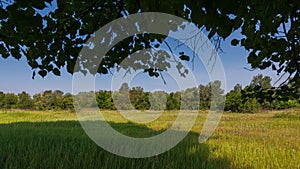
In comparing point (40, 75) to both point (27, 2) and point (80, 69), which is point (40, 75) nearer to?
point (80, 69)

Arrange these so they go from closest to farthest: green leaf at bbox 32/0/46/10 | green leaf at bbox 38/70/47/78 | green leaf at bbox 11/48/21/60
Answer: green leaf at bbox 32/0/46/10, green leaf at bbox 11/48/21/60, green leaf at bbox 38/70/47/78

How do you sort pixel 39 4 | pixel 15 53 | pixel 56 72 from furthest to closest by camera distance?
1. pixel 56 72
2. pixel 15 53
3. pixel 39 4

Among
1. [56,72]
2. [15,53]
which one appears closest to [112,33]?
[56,72]

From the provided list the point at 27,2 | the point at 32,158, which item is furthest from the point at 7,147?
the point at 27,2

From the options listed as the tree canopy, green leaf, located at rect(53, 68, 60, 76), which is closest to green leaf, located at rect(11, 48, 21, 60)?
the tree canopy

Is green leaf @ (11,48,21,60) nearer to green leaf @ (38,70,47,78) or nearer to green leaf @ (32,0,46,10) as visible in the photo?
green leaf @ (38,70,47,78)

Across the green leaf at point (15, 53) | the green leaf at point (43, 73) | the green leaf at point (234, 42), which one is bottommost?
the green leaf at point (43, 73)

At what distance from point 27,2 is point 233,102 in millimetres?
22233

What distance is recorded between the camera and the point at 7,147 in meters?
3.38

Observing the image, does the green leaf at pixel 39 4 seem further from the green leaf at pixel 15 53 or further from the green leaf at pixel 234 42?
the green leaf at pixel 234 42

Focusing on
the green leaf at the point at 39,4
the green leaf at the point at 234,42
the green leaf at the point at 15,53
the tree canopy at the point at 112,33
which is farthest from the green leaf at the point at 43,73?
the green leaf at the point at 234,42

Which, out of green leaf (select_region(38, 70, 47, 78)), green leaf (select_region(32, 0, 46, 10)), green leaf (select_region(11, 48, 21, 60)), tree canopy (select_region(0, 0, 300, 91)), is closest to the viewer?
green leaf (select_region(32, 0, 46, 10))

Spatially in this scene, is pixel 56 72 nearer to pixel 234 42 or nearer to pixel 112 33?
pixel 112 33

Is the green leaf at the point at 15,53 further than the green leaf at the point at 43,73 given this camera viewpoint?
No
